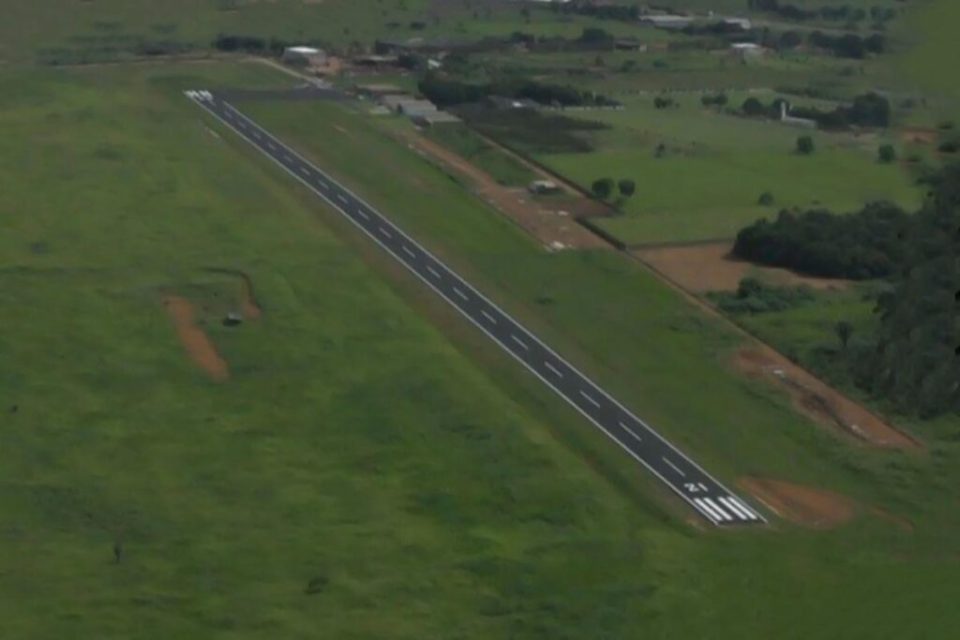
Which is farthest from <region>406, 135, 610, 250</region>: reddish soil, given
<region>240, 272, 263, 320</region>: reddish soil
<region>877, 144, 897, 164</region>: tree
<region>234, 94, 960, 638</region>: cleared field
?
<region>877, 144, 897, 164</region>: tree

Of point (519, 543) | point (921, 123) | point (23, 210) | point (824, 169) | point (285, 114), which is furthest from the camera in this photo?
point (285, 114)

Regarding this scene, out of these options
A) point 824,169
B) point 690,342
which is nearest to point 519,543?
point 690,342

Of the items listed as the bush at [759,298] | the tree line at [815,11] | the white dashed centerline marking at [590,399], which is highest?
the tree line at [815,11]

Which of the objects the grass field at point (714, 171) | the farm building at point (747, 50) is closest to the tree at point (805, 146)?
the grass field at point (714, 171)

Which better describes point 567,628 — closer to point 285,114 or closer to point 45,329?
point 45,329

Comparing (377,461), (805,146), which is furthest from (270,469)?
(805,146)

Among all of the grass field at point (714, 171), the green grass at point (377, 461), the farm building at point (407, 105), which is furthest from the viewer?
the farm building at point (407, 105)

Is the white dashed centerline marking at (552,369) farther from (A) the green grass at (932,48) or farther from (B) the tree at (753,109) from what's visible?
(B) the tree at (753,109)
